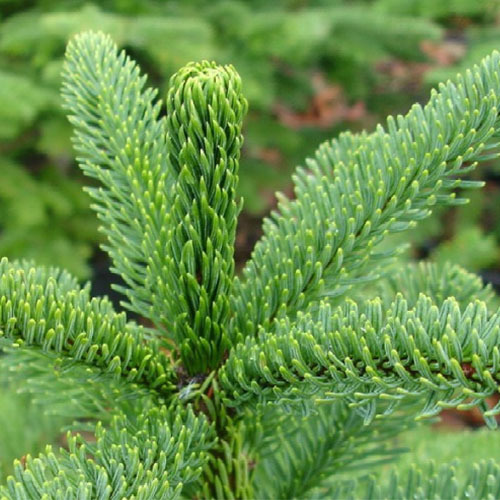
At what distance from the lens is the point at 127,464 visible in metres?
0.43

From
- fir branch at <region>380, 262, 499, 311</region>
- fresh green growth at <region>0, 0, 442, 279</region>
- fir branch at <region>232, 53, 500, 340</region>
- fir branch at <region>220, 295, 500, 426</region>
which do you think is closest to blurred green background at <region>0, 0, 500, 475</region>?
fresh green growth at <region>0, 0, 442, 279</region>

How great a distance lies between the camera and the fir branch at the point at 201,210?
1.48 feet

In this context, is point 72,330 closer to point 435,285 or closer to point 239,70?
point 435,285

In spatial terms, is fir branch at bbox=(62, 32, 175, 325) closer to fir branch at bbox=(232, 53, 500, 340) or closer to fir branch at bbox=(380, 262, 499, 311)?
fir branch at bbox=(232, 53, 500, 340)

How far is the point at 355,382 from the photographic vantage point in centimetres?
43

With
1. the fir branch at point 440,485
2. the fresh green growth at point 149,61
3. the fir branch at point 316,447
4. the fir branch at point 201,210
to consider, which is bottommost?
the fir branch at point 440,485

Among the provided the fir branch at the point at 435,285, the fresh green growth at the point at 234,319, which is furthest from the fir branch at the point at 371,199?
the fir branch at the point at 435,285

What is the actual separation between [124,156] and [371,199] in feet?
0.72

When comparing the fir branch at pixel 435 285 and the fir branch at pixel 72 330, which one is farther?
the fir branch at pixel 435 285

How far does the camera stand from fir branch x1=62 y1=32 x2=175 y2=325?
547mm

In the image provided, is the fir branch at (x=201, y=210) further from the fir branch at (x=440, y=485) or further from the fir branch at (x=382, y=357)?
the fir branch at (x=440, y=485)

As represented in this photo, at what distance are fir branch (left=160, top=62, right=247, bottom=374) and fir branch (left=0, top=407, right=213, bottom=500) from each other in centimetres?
7

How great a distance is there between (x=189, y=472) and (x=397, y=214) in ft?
0.83

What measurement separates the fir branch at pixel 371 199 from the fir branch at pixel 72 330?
85 millimetres
